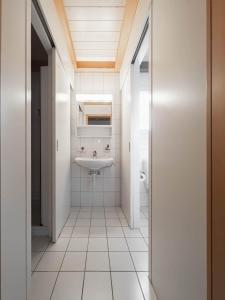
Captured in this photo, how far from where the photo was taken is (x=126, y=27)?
2734 millimetres

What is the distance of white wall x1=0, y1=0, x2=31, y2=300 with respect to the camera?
3.41ft

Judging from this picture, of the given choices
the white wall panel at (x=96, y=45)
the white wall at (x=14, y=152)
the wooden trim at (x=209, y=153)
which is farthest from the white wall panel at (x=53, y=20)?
the wooden trim at (x=209, y=153)

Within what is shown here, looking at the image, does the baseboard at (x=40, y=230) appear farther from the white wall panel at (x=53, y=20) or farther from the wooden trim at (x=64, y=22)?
the wooden trim at (x=64, y=22)

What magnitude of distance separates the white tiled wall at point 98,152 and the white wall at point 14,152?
8.39 feet

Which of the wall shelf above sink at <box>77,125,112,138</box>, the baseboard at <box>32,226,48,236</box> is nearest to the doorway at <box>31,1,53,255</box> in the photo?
the baseboard at <box>32,226,48,236</box>

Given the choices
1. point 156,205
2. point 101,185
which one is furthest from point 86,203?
point 156,205

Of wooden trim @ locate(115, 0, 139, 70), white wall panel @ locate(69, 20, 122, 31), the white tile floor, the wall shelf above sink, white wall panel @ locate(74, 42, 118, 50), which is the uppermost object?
white wall panel @ locate(74, 42, 118, 50)

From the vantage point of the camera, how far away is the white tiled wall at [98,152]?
3.98m

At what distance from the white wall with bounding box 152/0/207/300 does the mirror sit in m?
2.50

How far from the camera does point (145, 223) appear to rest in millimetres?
3170

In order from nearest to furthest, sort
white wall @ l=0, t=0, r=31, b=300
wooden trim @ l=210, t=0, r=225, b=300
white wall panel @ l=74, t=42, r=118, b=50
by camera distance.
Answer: wooden trim @ l=210, t=0, r=225, b=300, white wall @ l=0, t=0, r=31, b=300, white wall panel @ l=74, t=42, r=118, b=50

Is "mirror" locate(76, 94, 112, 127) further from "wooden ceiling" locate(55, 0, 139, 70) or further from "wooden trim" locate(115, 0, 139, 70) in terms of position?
"wooden trim" locate(115, 0, 139, 70)

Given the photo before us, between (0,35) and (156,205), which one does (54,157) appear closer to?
(156,205)

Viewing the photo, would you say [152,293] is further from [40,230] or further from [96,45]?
[96,45]
